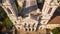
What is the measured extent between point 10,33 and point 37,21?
1769mm

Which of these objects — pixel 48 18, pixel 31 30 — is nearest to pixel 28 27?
pixel 31 30

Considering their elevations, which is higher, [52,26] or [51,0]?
[51,0]

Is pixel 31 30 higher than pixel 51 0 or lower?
lower

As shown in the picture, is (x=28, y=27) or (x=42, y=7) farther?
(x=42, y=7)

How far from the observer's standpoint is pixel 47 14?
16672 mm

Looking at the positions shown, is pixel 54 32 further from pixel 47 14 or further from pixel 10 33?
pixel 10 33

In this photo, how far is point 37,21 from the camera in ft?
54.5

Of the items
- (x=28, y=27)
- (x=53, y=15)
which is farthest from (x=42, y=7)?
(x=28, y=27)

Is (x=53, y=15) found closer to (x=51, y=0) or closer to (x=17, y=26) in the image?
(x=51, y=0)

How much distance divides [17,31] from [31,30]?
0.85 metres

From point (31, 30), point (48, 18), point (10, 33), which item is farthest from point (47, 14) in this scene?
point (10, 33)

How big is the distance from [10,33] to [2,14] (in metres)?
1.41

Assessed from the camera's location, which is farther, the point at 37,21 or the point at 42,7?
the point at 42,7

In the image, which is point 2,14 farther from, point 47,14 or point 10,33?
point 47,14
